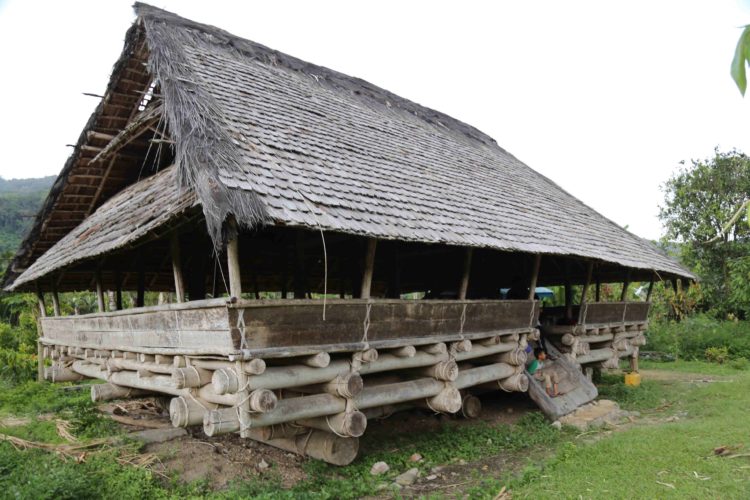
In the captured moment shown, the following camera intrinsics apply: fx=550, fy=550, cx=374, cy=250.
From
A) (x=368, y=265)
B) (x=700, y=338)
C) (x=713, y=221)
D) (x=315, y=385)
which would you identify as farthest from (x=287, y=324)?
(x=713, y=221)

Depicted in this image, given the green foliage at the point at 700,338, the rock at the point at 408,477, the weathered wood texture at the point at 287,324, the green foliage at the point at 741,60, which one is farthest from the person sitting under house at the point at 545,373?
the green foliage at the point at 700,338

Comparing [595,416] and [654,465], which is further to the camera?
[595,416]

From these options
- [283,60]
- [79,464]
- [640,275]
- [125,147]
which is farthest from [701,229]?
[79,464]

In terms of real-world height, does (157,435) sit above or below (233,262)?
below

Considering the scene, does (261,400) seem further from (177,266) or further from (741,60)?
(741,60)

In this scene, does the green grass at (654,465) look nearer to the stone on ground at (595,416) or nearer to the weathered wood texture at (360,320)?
the stone on ground at (595,416)

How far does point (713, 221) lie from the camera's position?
17562mm

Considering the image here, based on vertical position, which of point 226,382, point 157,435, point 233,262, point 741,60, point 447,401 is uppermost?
point 741,60

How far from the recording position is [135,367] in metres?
6.44

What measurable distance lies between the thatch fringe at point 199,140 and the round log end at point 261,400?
126cm

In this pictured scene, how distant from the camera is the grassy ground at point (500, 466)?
500 centimetres

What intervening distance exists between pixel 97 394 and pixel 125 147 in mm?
3500

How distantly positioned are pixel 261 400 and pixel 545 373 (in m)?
5.47

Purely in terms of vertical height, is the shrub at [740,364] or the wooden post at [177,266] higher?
the wooden post at [177,266]
